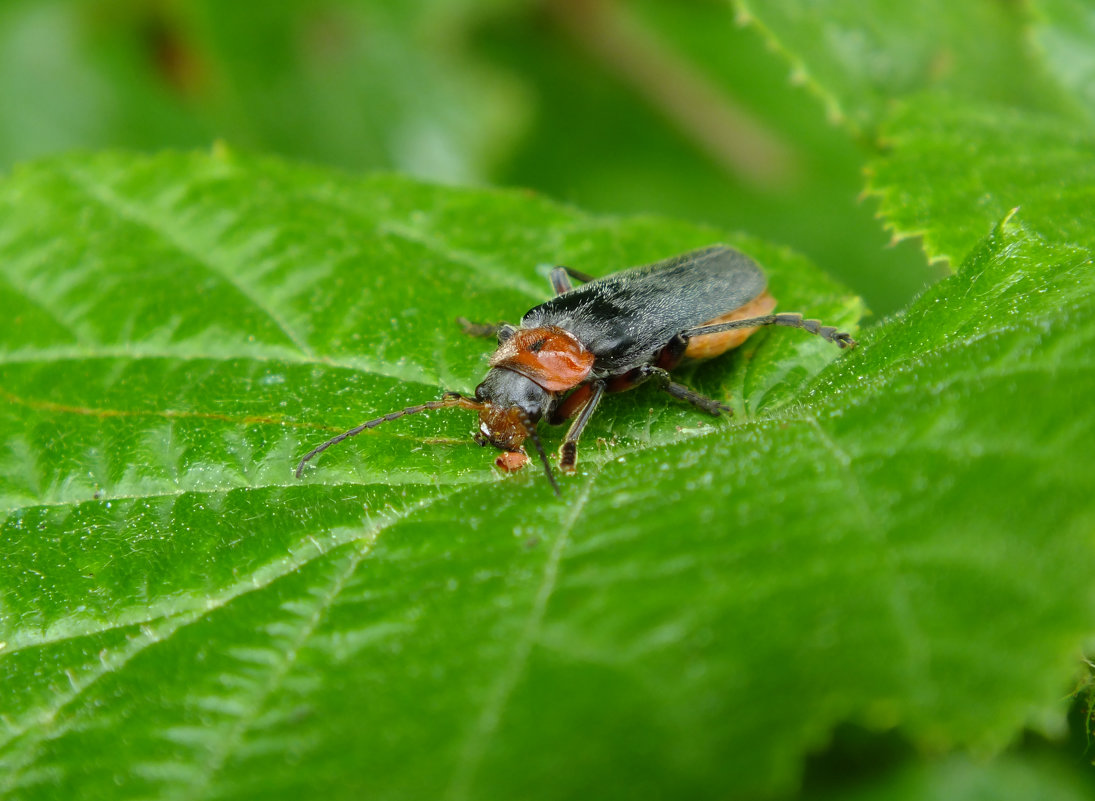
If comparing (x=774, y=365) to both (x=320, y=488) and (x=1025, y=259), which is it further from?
(x=320, y=488)

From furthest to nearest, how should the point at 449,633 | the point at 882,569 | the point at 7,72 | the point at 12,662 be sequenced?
the point at 7,72
the point at 12,662
the point at 449,633
the point at 882,569

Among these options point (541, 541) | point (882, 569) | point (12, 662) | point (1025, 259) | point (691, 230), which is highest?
point (1025, 259)

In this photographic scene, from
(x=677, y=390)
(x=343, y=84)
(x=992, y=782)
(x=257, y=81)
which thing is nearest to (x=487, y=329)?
(x=677, y=390)

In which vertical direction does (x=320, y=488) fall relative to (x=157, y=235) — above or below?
below

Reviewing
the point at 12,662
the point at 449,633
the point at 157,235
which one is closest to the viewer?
the point at 449,633

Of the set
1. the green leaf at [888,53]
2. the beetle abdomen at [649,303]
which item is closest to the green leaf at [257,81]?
the green leaf at [888,53]

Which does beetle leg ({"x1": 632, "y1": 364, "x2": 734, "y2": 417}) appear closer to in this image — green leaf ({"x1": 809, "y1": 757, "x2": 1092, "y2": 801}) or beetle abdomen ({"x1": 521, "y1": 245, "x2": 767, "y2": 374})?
beetle abdomen ({"x1": 521, "y1": 245, "x2": 767, "y2": 374})

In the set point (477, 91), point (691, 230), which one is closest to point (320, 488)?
point (691, 230)

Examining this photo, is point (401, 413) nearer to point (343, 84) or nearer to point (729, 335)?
point (729, 335)
